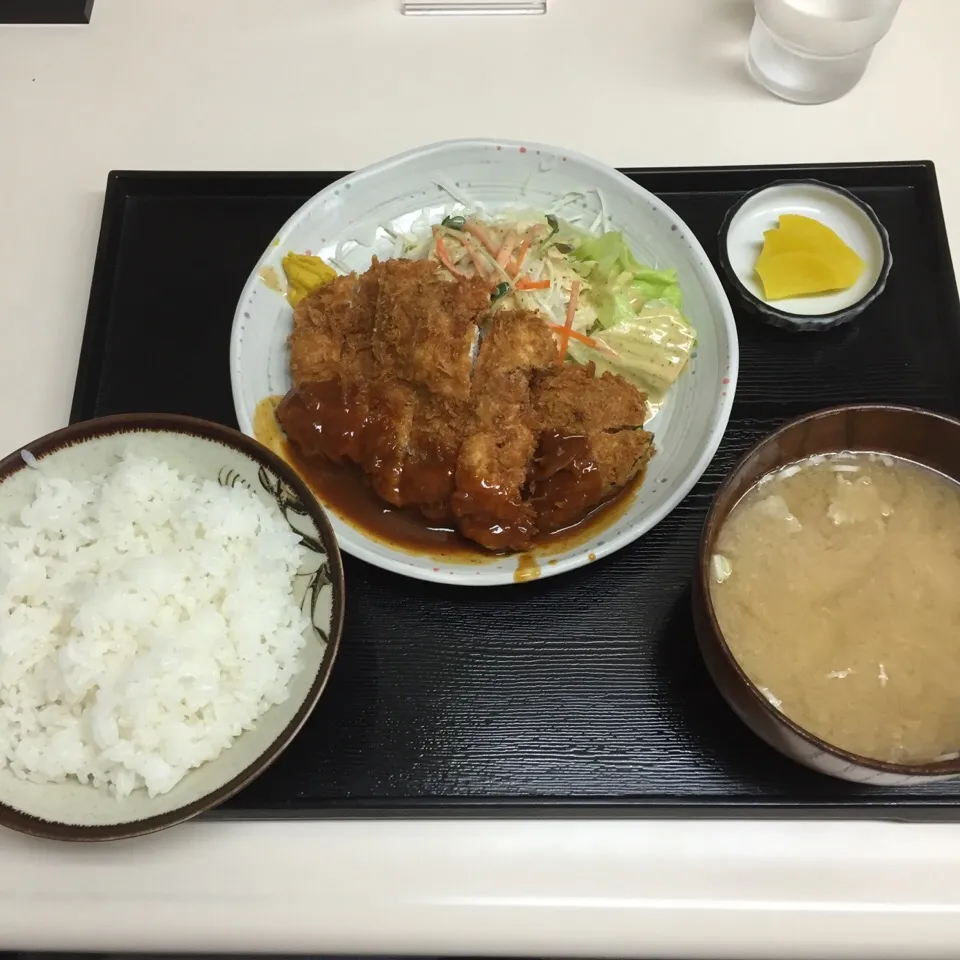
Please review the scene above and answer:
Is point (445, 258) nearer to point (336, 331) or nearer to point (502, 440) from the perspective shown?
point (336, 331)

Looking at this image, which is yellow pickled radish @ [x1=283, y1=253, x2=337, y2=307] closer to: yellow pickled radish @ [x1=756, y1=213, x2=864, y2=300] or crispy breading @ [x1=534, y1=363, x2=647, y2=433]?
crispy breading @ [x1=534, y1=363, x2=647, y2=433]

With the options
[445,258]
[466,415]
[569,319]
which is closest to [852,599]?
[466,415]

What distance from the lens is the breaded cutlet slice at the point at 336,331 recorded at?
2.02 metres

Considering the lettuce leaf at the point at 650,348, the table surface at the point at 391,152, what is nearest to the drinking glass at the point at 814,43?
the table surface at the point at 391,152

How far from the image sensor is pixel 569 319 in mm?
2166

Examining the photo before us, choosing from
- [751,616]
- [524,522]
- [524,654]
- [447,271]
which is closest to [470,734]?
[524,654]

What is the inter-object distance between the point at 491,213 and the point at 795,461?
114 centimetres

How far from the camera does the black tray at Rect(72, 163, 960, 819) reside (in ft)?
5.29

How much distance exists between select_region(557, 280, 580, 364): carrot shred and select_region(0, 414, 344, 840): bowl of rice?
812mm

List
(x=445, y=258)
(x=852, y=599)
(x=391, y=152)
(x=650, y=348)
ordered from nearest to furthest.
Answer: (x=852, y=599), (x=650, y=348), (x=445, y=258), (x=391, y=152)

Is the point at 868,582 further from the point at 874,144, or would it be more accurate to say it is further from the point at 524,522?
the point at 874,144

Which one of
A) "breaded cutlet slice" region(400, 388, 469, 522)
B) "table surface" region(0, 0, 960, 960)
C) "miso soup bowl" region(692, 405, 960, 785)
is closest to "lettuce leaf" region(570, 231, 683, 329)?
"table surface" region(0, 0, 960, 960)

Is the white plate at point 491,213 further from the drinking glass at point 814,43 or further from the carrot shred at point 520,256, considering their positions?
the drinking glass at point 814,43

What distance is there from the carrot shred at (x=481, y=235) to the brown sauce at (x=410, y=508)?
60 cm
